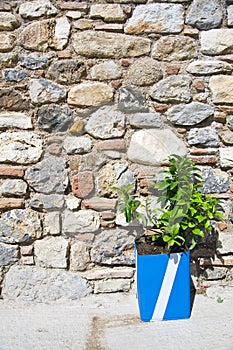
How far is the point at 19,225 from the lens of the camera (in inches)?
84.7

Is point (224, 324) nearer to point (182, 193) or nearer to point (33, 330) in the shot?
point (182, 193)

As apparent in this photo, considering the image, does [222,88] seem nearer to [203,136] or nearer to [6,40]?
[203,136]

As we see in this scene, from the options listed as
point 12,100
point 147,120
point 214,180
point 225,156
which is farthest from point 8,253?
point 225,156

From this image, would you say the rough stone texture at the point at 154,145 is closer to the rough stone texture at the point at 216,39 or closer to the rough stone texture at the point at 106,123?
the rough stone texture at the point at 106,123

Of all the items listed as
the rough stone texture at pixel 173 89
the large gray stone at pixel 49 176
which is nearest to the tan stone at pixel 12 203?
the large gray stone at pixel 49 176

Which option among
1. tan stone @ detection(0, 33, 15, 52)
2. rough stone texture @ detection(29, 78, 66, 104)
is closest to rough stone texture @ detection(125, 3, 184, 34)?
rough stone texture @ detection(29, 78, 66, 104)

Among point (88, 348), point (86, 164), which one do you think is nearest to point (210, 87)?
point (86, 164)

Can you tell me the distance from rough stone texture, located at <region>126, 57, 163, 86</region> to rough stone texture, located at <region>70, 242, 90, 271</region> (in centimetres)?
94

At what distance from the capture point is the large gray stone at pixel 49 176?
214 centimetres

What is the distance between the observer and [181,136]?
215cm

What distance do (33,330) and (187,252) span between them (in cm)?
82

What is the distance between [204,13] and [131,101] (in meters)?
0.61

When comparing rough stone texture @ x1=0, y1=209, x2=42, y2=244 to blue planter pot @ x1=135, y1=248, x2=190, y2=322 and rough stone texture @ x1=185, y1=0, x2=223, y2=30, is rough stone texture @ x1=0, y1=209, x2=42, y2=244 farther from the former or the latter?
rough stone texture @ x1=185, y1=0, x2=223, y2=30

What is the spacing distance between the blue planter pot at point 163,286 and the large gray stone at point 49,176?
1.92 feet
